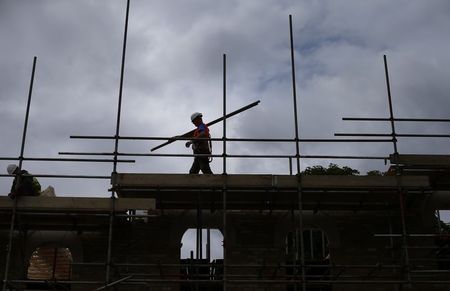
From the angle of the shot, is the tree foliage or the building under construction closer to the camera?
the building under construction

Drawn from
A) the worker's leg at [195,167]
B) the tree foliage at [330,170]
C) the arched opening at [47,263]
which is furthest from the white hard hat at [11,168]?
the tree foliage at [330,170]

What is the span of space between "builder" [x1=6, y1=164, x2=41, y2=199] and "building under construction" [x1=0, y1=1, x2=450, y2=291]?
1.09ft

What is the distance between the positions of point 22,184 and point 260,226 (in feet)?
16.3

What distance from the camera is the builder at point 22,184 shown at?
11792 mm

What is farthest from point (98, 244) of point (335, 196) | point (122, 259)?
point (335, 196)

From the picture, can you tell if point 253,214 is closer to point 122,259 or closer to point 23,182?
point 122,259

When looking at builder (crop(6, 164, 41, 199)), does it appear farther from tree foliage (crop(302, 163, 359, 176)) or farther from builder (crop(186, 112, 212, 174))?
tree foliage (crop(302, 163, 359, 176))

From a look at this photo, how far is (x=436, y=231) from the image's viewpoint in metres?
13.8

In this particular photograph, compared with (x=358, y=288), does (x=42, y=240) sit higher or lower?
higher

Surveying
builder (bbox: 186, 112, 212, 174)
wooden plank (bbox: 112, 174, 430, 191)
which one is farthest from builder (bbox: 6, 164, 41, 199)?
builder (bbox: 186, 112, 212, 174)

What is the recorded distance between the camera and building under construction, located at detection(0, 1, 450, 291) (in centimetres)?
1205

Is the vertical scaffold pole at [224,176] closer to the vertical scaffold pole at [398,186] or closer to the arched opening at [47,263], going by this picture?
the vertical scaffold pole at [398,186]

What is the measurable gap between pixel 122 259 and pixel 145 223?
2.91 feet

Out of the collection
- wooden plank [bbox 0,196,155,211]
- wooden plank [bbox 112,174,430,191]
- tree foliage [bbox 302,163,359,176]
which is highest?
tree foliage [bbox 302,163,359,176]
